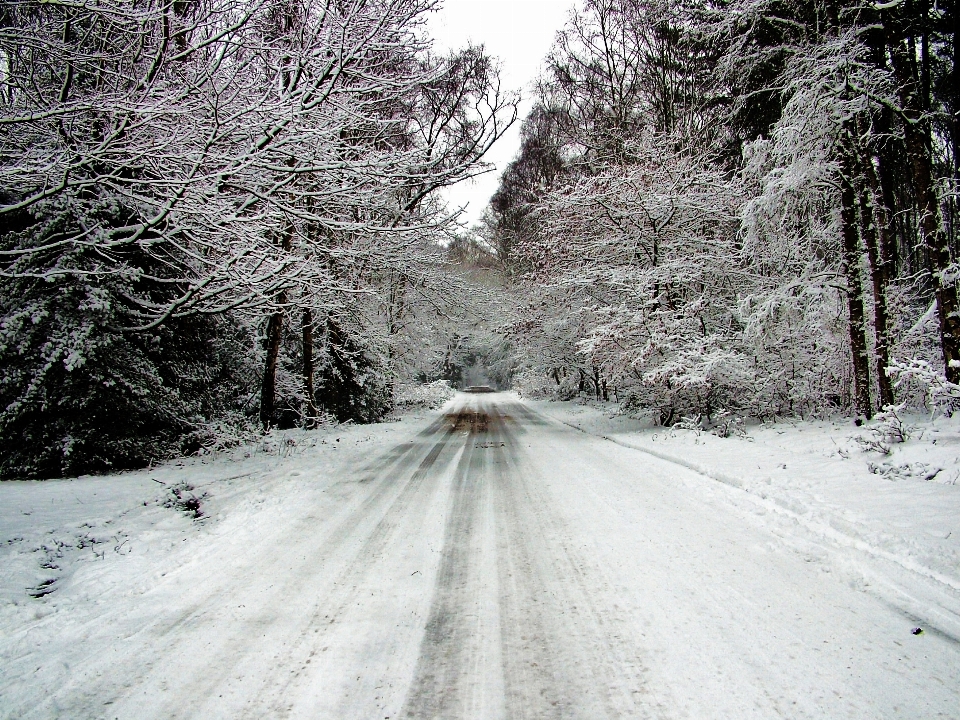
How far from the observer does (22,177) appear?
4242 mm

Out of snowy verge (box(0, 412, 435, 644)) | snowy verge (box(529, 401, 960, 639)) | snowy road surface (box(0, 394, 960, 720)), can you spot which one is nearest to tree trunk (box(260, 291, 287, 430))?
snowy verge (box(0, 412, 435, 644))

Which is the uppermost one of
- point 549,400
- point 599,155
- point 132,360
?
point 599,155

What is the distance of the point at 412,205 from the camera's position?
12172 millimetres

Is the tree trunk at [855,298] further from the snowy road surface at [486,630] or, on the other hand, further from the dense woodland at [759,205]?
the snowy road surface at [486,630]

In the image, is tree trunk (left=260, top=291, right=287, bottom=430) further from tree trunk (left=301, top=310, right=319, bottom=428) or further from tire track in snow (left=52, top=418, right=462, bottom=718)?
tire track in snow (left=52, top=418, right=462, bottom=718)

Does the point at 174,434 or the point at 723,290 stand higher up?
the point at 723,290

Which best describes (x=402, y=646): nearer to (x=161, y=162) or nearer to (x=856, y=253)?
(x=161, y=162)

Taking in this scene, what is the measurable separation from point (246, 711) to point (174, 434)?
8.07 m

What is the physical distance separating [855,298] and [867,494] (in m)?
6.09

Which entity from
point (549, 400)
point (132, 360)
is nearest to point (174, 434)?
point (132, 360)

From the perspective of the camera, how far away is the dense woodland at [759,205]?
839cm

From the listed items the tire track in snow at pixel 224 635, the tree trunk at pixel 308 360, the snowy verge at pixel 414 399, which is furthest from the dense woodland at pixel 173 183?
the snowy verge at pixel 414 399

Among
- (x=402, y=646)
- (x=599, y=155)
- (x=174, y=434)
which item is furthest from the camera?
(x=599, y=155)

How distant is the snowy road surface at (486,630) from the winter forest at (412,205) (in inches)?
136
